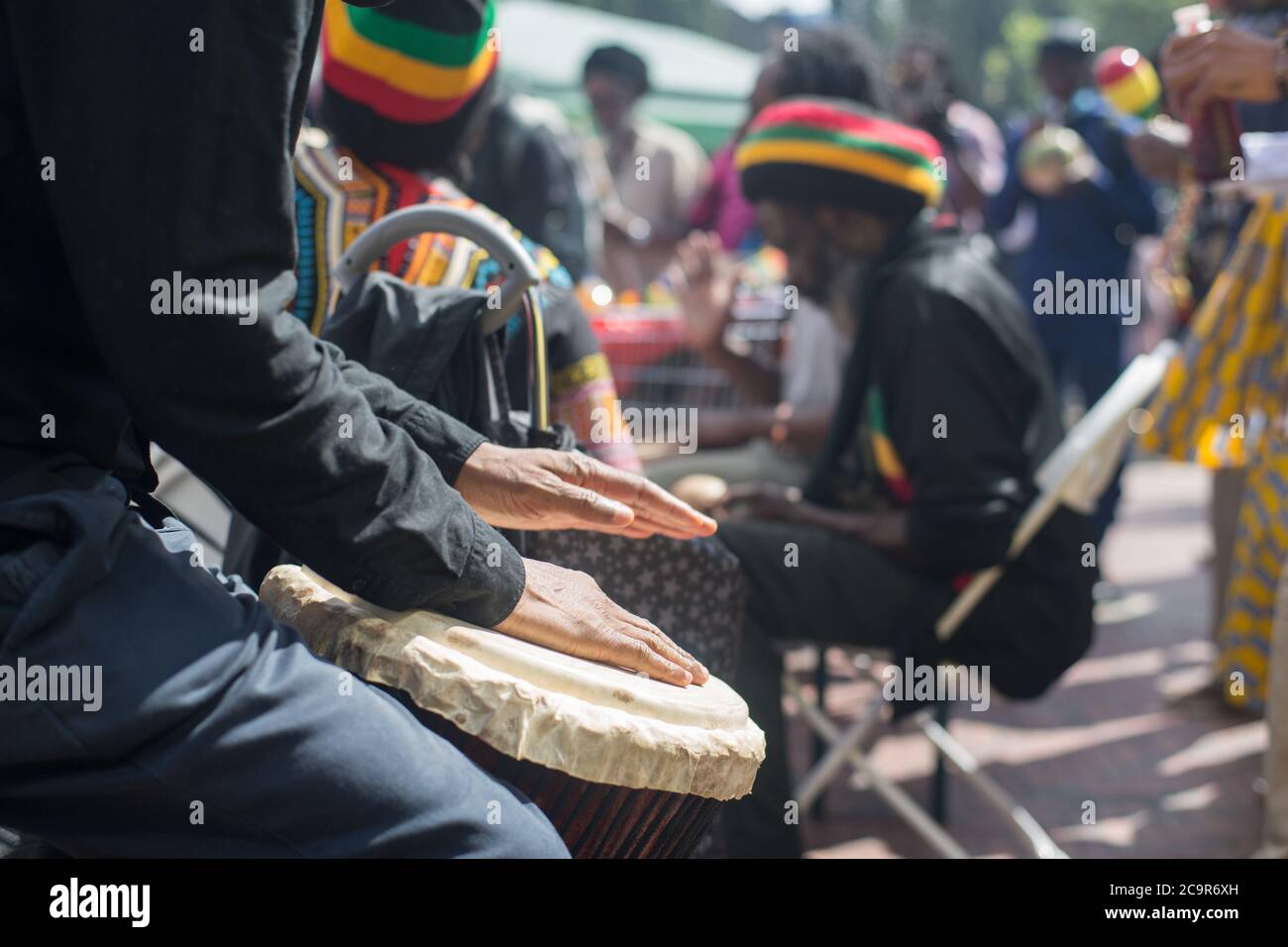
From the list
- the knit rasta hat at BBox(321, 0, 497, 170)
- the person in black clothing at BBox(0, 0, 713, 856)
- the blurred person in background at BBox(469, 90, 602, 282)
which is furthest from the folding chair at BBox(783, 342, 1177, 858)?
the blurred person in background at BBox(469, 90, 602, 282)

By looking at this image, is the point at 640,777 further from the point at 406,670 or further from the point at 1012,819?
the point at 1012,819

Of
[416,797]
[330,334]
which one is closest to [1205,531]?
[330,334]

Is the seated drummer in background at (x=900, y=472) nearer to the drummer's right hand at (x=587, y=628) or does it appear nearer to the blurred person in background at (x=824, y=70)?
the blurred person in background at (x=824, y=70)

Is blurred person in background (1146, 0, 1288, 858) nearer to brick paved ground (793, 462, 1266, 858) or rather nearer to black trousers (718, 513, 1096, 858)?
brick paved ground (793, 462, 1266, 858)

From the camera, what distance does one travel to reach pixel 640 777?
5.18ft

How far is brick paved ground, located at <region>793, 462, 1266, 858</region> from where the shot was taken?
12.1 feet

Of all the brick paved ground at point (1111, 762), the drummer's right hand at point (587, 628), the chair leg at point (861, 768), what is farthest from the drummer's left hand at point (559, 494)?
the brick paved ground at point (1111, 762)

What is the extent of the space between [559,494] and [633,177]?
5643 mm

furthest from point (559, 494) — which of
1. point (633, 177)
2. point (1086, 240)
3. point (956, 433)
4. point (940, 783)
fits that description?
point (633, 177)

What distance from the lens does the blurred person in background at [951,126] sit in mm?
6676

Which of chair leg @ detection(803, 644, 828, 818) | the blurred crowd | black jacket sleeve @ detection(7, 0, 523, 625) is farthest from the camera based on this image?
chair leg @ detection(803, 644, 828, 818)

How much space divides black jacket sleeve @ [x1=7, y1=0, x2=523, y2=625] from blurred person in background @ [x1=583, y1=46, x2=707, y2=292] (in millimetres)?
5639
